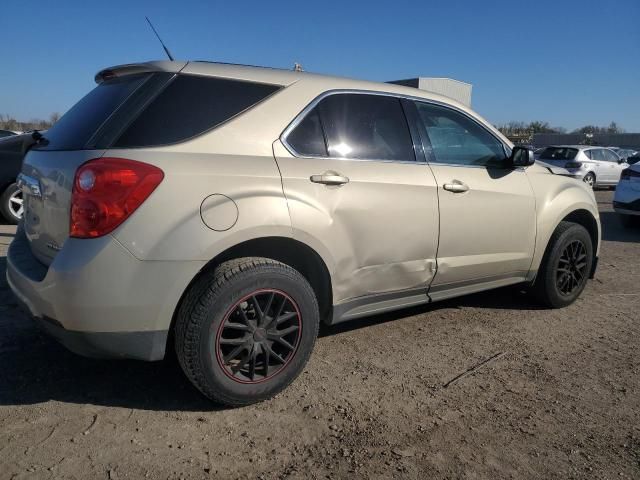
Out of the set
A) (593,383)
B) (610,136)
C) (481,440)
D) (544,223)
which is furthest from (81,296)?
(610,136)

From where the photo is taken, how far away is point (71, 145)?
256 centimetres

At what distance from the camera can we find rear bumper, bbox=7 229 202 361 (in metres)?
→ 2.26

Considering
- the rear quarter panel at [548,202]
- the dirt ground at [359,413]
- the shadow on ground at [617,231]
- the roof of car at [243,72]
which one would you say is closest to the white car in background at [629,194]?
the shadow on ground at [617,231]

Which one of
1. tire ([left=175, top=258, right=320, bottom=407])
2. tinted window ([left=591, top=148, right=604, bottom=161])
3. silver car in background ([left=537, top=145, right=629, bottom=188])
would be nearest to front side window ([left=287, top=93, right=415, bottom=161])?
tire ([left=175, top=258, right=320, bottom=407])

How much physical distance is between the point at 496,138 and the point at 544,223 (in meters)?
0.79

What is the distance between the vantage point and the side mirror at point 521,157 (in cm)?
386

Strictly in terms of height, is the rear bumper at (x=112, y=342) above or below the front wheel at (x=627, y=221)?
above

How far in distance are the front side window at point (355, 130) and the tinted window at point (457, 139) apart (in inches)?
9.8

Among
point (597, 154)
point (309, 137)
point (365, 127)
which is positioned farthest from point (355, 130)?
point (597, 154)

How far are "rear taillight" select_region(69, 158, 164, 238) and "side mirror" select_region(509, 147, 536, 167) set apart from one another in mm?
2727

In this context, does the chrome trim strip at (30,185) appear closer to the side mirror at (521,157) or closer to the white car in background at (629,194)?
the side mirror at (521,157)

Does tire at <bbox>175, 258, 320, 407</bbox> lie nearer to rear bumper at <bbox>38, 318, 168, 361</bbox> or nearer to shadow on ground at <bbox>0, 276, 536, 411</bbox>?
rear bumper at <bbox>38, 318, 168, 361</bbox>

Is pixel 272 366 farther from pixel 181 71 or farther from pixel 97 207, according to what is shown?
pixel 181 71

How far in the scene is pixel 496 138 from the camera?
13.0 ft
